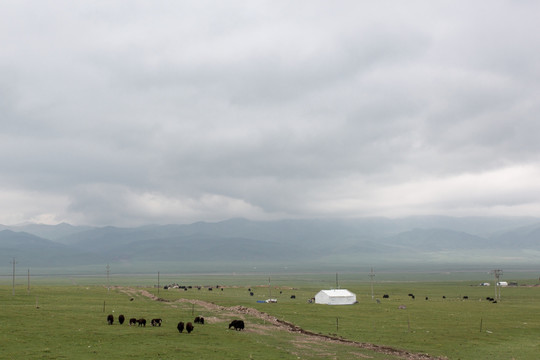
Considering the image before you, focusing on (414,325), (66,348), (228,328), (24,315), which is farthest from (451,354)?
(24,315)

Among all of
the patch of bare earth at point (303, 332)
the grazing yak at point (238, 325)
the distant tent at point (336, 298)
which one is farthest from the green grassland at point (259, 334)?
the distant tent at point (336, 298)

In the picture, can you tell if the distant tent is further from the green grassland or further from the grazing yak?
the grazing yak

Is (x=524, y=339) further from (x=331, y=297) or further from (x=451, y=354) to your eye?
(x=331, y=297)

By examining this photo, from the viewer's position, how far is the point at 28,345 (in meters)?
39.5

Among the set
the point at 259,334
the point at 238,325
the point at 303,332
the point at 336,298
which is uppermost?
the point at 238,325

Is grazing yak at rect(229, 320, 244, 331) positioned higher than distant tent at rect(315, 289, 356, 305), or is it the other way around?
grazing yak at rect(229, 320, 244, 331)

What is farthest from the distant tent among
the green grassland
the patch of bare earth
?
the patch of bare earth

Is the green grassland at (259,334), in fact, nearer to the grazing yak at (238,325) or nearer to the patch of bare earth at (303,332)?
the patch of bare earth at (303,332)

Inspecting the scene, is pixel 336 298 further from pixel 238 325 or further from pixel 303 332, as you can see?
pixel 238 325

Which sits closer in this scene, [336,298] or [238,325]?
[238,325]

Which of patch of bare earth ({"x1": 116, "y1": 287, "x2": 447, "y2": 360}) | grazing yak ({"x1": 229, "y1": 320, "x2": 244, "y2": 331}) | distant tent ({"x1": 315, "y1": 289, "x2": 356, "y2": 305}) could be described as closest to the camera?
patch of bare earth ({"x1": 116, "y1": 287, "x2": 447, "y2": 360})

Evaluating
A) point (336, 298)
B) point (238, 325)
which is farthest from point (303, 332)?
point (336, 298)

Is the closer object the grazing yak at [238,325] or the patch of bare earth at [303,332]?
the patch of bare earth at [303,332]

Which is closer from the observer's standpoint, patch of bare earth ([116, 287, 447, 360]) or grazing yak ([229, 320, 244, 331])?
patch of bare earth ([116, 287, 447, 360])
